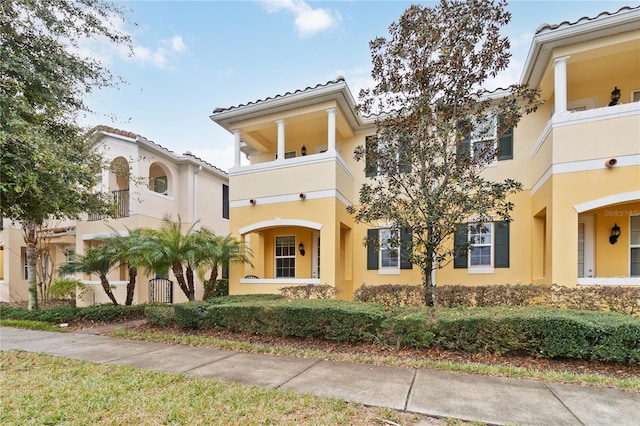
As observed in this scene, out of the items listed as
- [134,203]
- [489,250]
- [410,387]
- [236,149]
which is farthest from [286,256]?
[410,387]

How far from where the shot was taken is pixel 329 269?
381 inches

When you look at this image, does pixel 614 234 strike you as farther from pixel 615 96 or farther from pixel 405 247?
pixel 405 247

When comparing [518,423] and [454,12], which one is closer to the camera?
[518,423]

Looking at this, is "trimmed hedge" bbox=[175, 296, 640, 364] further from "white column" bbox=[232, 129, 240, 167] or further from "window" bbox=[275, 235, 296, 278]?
"white column" bbox=[232, 129, 240, 167]

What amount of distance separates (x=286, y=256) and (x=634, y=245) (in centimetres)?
1046

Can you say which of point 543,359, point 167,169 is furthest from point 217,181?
point 543,359

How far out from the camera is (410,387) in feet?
13.3

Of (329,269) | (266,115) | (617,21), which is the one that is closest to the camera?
(617,21)

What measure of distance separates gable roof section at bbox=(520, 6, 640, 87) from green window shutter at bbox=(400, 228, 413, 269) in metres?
5.66

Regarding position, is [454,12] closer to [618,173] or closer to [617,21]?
[617,21]

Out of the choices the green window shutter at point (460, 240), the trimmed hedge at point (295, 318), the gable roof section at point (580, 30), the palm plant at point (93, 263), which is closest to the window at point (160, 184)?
the palm plant at point (93, 263)

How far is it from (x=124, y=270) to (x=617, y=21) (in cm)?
1807

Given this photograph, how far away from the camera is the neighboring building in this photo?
1313 centimetres

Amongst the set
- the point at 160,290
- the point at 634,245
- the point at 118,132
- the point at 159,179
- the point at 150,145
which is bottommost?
the point at 160,290
